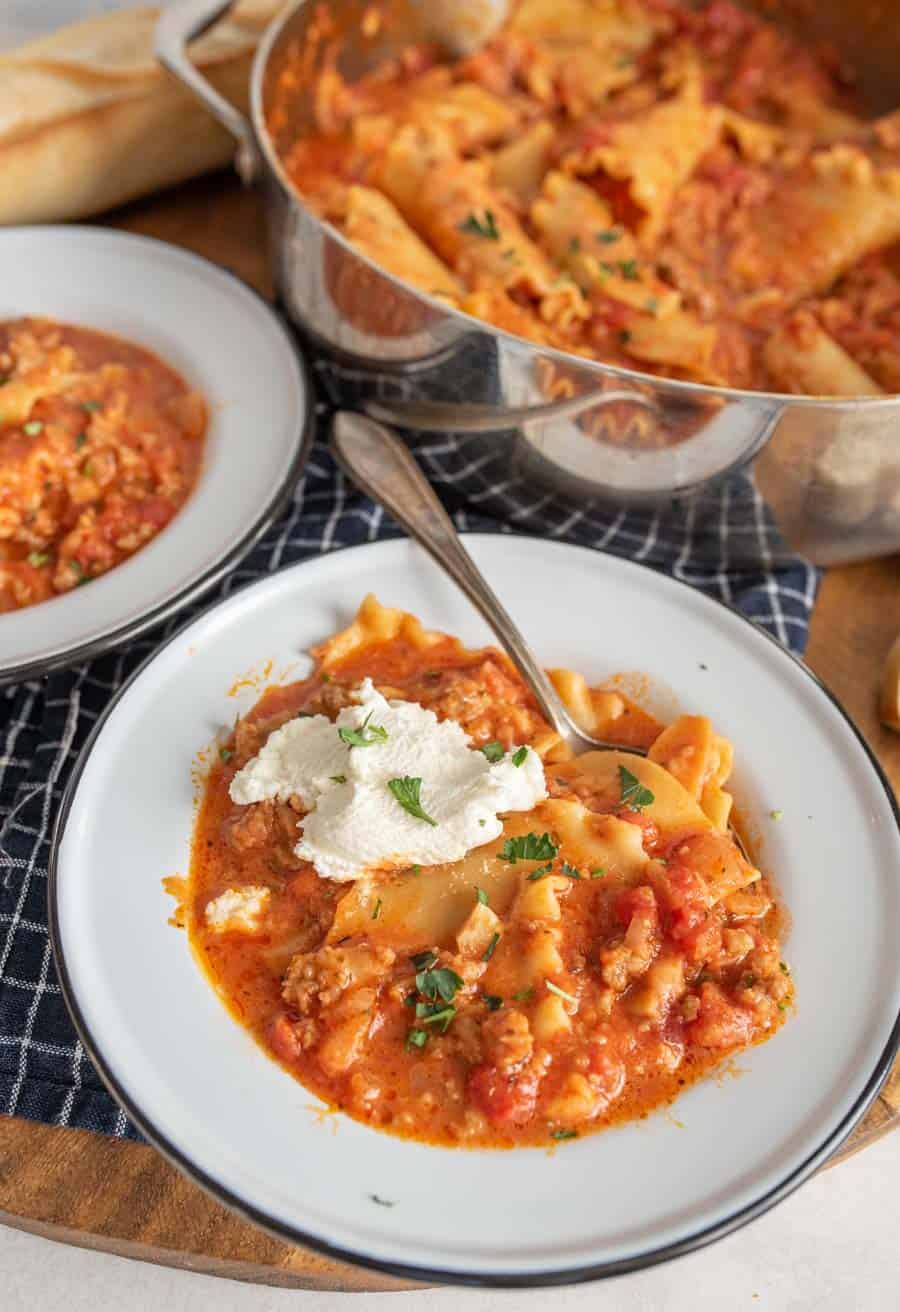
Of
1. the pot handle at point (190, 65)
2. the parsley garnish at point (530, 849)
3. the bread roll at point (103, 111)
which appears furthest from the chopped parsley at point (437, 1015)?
the bread roll at point (103, 111)

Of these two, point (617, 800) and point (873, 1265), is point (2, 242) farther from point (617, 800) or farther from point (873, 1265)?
point (873, 1265)

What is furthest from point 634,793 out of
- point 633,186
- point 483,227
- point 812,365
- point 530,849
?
point 633,186

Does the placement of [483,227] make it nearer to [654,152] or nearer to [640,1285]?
[654,152]

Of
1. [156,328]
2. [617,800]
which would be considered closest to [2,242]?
[156,328]

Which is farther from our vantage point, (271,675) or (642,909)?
(271,675)

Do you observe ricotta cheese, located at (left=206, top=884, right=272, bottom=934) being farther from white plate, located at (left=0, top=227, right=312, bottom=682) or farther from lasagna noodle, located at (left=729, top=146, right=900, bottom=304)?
lasagna noodle, located at (left=729, top=146, right=900, bottom=304)

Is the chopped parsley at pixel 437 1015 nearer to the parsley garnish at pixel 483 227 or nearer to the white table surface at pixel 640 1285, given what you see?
the white table surface at pixel 640 1285

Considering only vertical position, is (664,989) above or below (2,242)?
below
